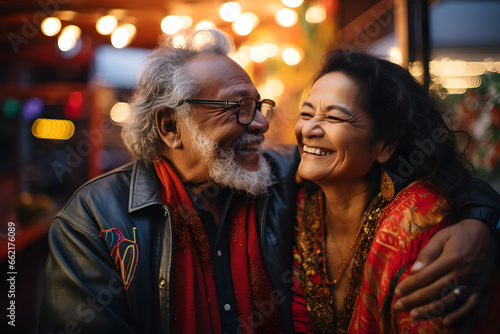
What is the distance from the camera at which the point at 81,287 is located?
4.43 ft

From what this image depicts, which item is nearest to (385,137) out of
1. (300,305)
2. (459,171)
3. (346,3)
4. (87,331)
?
(459,171)

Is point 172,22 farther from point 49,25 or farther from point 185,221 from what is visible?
point 185,221

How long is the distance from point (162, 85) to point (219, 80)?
0.31 meters

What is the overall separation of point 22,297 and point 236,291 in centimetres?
286

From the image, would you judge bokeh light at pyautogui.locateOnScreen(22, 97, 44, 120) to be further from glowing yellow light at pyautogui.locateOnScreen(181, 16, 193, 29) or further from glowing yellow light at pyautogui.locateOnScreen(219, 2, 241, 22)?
glowing yellow light at pyautogui.locateOnScreen(219, 2, 241, 22)

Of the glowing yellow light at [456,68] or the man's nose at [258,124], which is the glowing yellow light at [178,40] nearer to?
the man's nose at [258,124]

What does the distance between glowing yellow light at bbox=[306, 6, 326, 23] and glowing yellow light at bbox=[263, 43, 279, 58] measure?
785 mm

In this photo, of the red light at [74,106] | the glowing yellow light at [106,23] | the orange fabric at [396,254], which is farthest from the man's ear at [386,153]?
the red light at [74,106]

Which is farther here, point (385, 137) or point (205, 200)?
point (205, 200)

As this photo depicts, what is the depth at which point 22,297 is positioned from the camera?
3291 mm

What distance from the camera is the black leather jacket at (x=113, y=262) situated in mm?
1338

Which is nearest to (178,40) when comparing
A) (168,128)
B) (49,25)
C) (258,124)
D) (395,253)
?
(168,128)

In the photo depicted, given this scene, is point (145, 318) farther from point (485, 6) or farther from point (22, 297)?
point (22, 297)

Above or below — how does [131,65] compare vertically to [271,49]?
above
